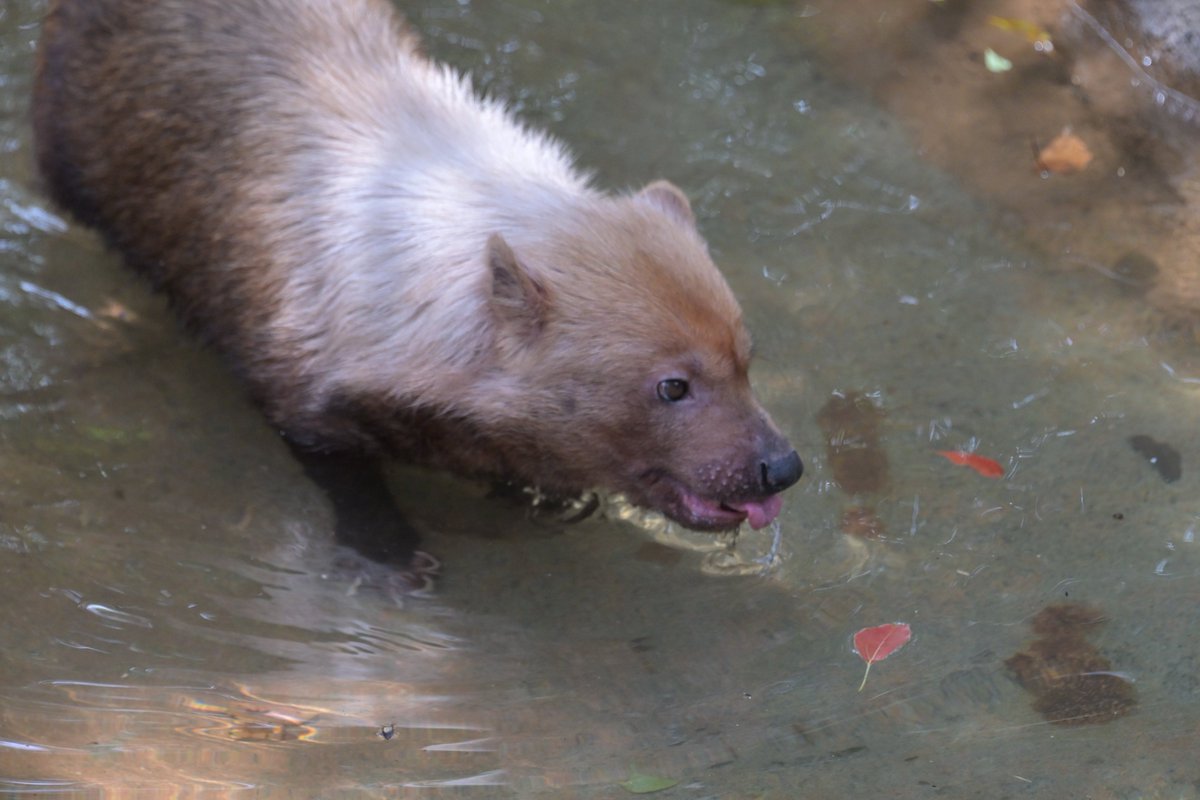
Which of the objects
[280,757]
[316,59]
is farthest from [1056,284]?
[280,757]

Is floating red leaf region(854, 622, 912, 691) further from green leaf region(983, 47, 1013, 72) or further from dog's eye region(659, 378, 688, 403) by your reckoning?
green leaf region(983, 47, 1013, 72)

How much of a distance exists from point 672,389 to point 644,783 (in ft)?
4.06

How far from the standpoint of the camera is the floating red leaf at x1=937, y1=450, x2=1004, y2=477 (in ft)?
16.5

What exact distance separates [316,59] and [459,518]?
1.94 metres

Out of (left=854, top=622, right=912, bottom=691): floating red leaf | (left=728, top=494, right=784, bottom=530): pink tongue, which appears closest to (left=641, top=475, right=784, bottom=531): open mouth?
(left=728, top=494, right=784, bottom=530): pink tongue

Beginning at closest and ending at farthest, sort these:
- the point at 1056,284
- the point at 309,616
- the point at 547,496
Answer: the point at 309,616 < the point at 547,496 < the point at 1056,284

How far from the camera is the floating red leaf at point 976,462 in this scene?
5039 mm

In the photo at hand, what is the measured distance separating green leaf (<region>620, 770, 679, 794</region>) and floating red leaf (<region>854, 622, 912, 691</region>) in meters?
0.83

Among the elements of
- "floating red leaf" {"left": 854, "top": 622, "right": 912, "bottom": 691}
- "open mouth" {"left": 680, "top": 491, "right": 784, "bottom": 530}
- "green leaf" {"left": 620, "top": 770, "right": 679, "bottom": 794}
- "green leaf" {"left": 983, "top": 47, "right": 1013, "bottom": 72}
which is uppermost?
"green leaf" {"left": 983, "top": 47, "right": 1013, "bottom": 72}

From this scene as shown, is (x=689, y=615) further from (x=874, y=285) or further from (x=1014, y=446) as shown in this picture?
(x=874, y=285)

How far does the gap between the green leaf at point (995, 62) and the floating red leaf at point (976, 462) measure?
2958 millimetres

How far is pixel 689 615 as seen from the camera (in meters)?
4.52

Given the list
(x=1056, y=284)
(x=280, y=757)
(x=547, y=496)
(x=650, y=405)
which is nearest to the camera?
(x=280, y=757)

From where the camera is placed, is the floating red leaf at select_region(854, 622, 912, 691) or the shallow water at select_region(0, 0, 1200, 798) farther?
the floating red leaf at select_region(854, 622, 912, 691)
